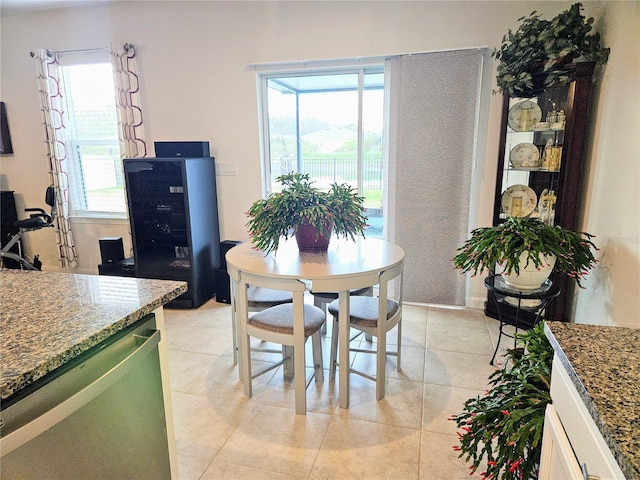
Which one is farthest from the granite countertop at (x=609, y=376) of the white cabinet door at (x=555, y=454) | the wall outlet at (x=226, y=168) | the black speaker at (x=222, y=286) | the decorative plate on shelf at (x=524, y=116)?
the wall outlet at (x=226, y=168)

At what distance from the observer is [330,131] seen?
12.3 feet

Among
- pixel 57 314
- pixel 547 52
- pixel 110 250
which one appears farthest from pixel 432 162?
pixel 110 250

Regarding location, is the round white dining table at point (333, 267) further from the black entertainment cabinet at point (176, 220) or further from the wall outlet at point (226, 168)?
the wall outlet at point (226, 168)

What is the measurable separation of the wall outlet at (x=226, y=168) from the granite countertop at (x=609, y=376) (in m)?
3.18

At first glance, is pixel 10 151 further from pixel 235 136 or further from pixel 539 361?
pixel 539 361

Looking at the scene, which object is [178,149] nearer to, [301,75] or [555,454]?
[301,75]

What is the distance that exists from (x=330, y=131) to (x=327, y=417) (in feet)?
8.32

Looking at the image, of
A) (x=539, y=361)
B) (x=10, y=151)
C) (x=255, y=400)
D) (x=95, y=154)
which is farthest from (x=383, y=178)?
(x=10, y=151)

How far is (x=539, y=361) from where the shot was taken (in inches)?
49.8

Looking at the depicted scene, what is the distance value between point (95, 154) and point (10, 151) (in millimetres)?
989

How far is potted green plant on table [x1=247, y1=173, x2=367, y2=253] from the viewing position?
6.94 ft

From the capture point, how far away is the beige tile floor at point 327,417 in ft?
5.76

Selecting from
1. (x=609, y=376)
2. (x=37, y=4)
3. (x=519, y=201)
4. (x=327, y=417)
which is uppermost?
(x=37, y=4)

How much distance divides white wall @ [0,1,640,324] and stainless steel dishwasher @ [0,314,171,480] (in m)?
2.38
